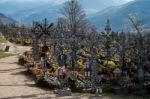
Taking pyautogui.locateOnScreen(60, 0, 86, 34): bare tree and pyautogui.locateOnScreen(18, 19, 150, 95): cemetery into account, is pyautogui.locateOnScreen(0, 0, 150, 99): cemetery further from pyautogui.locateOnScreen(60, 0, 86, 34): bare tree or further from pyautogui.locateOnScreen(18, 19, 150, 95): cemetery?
pyautogui.locateOnScreen(60, 0, 86, 34): bare tree

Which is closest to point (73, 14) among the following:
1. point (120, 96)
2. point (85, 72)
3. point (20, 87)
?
point (85, 72)

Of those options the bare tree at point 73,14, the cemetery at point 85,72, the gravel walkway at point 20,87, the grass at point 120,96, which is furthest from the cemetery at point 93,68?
the bare tree at point 73,14

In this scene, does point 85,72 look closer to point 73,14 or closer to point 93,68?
point 93,68

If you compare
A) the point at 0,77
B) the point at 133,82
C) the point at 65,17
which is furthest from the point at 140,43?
the point at 65,17

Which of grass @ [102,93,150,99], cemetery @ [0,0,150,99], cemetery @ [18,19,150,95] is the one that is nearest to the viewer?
grass @ [102,93,150,99]

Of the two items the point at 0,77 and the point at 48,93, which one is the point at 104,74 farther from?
the point at 0,77

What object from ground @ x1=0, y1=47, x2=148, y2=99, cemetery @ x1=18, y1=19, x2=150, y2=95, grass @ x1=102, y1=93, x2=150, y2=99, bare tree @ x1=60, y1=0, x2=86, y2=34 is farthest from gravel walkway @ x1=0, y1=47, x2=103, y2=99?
bare tree @ x1=60, y1=0, x2=86, y2=34

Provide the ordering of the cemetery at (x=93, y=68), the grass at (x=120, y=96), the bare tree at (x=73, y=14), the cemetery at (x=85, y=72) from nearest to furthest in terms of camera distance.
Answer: the grass at (x=120, y=96)
the cemetery at (x=85, y=72)
the cemetery at (x=93, y=68)
the bare tree at (x=73, y=14)

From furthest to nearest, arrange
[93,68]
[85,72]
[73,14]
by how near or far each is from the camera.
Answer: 1. [73,14]
2. [85,72]
3. [93,68]

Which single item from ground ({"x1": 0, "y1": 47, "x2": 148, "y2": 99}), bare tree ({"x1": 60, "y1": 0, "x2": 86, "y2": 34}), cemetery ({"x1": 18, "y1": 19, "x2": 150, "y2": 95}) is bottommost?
ground ({"x1": 0, "y1": 47, "x2": 148, "y2": 99})

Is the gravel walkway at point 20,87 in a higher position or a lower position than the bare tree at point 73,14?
lower

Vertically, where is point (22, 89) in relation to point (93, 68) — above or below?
below

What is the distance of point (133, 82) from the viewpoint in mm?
25297

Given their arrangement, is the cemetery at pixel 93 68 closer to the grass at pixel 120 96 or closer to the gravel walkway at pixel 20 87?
the grass at pixel 120 96
